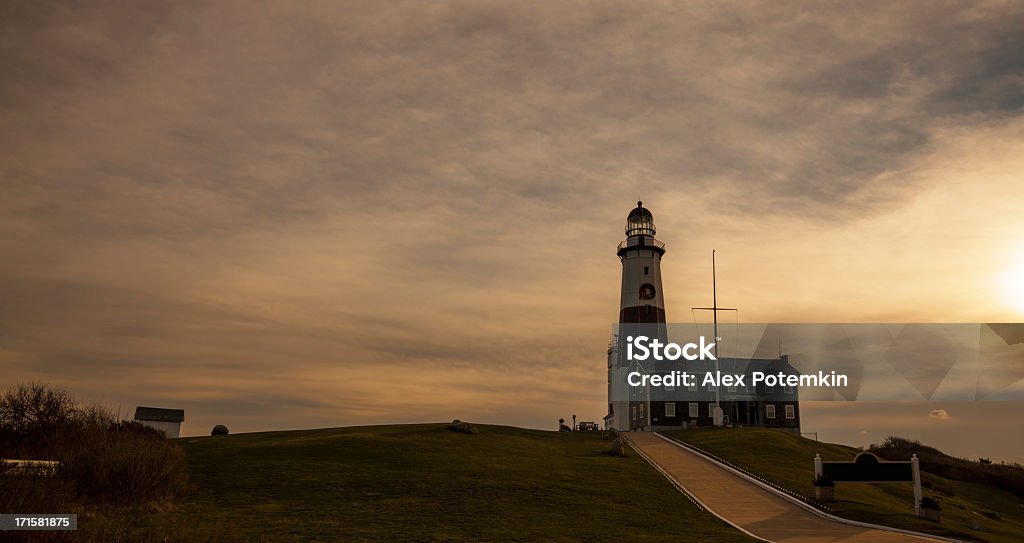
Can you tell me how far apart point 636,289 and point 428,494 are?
2292 inches

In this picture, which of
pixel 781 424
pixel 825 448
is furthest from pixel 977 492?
pixel 781 424

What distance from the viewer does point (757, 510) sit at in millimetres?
28844

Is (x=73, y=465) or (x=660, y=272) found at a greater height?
(x=660, y=272)

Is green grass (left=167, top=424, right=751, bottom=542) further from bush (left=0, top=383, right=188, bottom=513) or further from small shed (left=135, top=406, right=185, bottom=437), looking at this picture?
small shed (left=135, top=406, right=185, bottom=437)

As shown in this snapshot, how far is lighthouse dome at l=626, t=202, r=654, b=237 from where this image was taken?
87375mm

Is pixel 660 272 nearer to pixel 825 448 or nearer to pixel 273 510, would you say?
pixel 825 448

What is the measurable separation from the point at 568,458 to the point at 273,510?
20741mm

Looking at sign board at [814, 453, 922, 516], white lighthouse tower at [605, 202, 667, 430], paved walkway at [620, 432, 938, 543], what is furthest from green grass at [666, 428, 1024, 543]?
white lighthouse tower at [605, 202, 667, 430]

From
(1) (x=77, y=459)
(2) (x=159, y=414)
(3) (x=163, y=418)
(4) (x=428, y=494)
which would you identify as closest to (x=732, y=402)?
(3) (x=163, y=418)

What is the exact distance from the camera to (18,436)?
3500 cm

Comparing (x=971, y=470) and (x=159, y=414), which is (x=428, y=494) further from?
(x=971, y=470)

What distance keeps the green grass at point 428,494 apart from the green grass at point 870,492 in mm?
6328

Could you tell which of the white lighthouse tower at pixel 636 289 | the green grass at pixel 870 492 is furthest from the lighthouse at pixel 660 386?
the green grass at pixel 870 492

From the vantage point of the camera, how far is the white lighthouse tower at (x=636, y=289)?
83.1 metres
